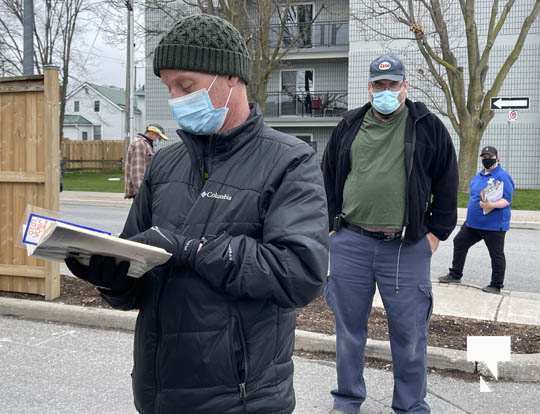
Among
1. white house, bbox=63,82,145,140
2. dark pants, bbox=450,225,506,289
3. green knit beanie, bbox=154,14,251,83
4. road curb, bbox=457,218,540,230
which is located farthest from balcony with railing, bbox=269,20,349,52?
white house, bbox=63,82,145,140

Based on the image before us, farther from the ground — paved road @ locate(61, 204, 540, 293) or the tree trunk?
the tree trunk

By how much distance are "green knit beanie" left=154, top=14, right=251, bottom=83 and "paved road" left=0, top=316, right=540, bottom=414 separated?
103 inches

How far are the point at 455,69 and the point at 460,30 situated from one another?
7590mm

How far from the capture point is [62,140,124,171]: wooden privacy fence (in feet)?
135

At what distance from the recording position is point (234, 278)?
1.78 m

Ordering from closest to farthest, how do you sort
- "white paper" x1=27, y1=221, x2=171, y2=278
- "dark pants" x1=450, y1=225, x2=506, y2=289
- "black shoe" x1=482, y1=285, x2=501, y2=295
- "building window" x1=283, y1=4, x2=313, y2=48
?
"white paper" x1=27, y1=221, x2=171, y2=278 < "black shoe" x1=482, y1=285, x2=501, y2=295 < "dark pants" x1=450, y1=225, x2=506, y2=289 < "building window" x1=283, y1=4, x2=313, y2=48

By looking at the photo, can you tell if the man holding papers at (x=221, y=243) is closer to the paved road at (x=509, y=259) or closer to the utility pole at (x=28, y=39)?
the paved road at (x=509, y=259)

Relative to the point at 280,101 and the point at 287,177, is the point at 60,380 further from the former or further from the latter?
the point at 280,101

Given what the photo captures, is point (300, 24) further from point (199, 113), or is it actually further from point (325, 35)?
point (199, 113)

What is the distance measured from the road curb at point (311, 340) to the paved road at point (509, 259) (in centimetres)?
357

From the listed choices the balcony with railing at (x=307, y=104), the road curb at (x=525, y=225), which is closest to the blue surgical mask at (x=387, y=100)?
the road curb at (x=525, y=225)

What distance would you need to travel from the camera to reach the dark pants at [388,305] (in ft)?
11.6

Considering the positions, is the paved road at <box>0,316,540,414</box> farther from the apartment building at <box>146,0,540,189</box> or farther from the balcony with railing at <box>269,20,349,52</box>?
the balcony with railing at <box>269,20,349,52</box>

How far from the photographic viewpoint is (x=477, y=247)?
10953 mm
